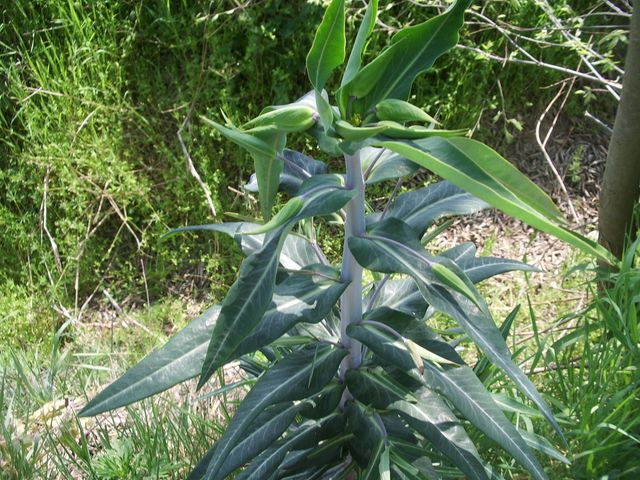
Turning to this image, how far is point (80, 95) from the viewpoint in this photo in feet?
11.2

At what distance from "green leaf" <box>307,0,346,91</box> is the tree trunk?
135 cm

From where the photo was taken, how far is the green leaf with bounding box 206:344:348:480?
3.66 ft

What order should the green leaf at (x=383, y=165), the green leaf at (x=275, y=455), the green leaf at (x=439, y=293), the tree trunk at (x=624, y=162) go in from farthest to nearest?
the tree trunk at (x=624, y=162) → the green leaf at (x=275, y=455) → the green leaf at (x=383, y=165) → the green leaf at (x=439, y=293)

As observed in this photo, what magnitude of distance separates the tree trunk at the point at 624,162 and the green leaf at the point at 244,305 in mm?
1541

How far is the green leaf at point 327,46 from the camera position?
942 millimetres

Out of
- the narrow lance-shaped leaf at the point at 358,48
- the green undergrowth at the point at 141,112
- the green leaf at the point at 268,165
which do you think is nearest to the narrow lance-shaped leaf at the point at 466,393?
the green leaf at the point at 268,165

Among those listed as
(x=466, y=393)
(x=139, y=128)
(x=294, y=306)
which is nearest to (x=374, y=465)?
(x=466, y=393)

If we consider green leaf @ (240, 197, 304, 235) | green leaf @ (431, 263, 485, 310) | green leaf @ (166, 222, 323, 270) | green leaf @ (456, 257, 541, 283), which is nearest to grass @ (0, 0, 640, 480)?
green leaf @ (456, 257, 541, 283)

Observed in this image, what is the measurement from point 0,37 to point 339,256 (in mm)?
2245

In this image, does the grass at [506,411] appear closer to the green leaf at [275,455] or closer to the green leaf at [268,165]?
the green leaf at [275,455]

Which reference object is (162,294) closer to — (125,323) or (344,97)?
(125,323)

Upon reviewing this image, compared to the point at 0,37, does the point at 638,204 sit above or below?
below

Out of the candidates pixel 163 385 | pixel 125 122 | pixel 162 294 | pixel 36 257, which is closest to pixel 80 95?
pixel 125 122

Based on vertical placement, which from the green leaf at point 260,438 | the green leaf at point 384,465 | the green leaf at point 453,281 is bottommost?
the green leaf at point 384,465
